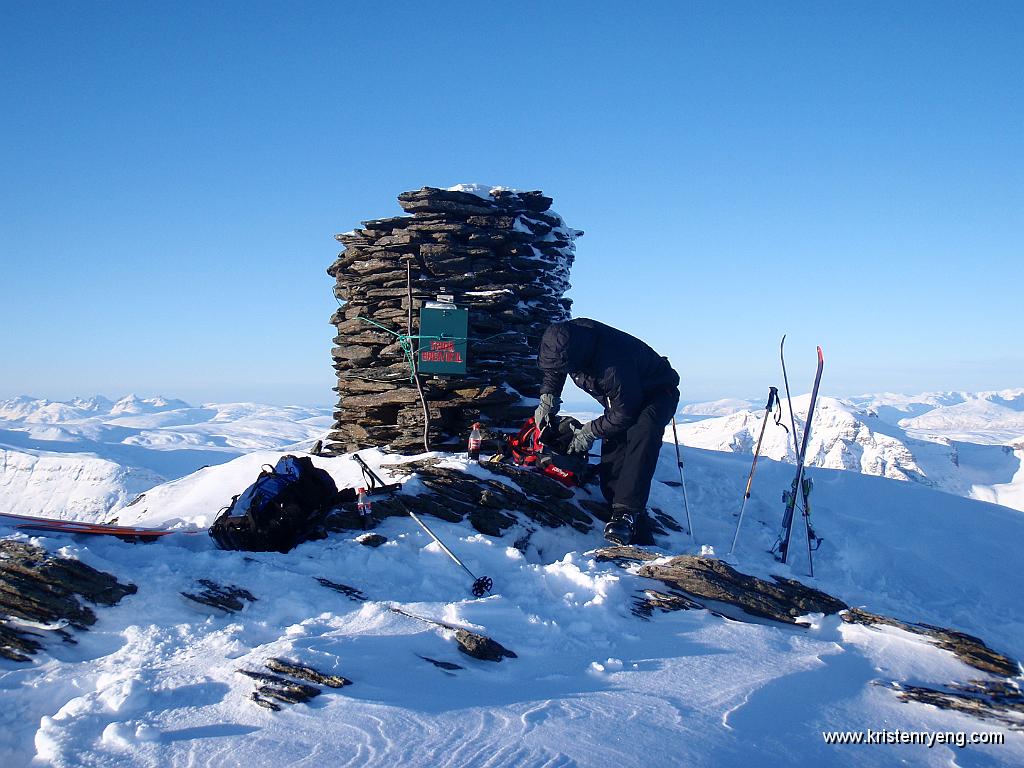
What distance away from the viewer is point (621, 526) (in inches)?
370

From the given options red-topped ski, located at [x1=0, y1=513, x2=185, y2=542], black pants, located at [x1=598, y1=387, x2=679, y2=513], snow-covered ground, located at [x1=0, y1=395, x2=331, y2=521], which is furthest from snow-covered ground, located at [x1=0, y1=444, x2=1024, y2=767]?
snow-covered ground, located at [x1=0, y1=395, x2=331, y2=521]

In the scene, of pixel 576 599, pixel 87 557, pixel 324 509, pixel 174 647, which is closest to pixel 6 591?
pixel 87 557

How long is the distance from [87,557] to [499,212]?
9.07 m

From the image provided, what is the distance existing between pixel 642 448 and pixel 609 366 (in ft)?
3.98

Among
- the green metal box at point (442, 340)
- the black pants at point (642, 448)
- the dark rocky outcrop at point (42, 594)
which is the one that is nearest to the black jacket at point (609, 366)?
the black pants at point (642, 448)

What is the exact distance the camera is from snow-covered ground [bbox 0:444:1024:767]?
386 cm

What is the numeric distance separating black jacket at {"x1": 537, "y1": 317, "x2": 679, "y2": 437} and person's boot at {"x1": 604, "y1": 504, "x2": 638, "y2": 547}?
1.08m

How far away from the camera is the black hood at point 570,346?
961 cm

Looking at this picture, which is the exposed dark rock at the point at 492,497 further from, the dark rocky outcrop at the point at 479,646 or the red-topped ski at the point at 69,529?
the dark rocky outcrop at the point at 479,646

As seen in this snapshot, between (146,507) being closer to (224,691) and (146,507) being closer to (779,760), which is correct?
(224,691)

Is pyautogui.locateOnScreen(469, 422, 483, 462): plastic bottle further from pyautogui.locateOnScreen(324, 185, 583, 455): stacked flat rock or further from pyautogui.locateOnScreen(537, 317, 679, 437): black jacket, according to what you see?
pyautogui.locateOnScreen(537, 317, 679, 437): black jacket

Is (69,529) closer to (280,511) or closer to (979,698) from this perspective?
(280,511)

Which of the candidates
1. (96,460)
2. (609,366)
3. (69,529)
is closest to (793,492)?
(609,366)

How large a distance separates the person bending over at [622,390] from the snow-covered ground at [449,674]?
179cm
